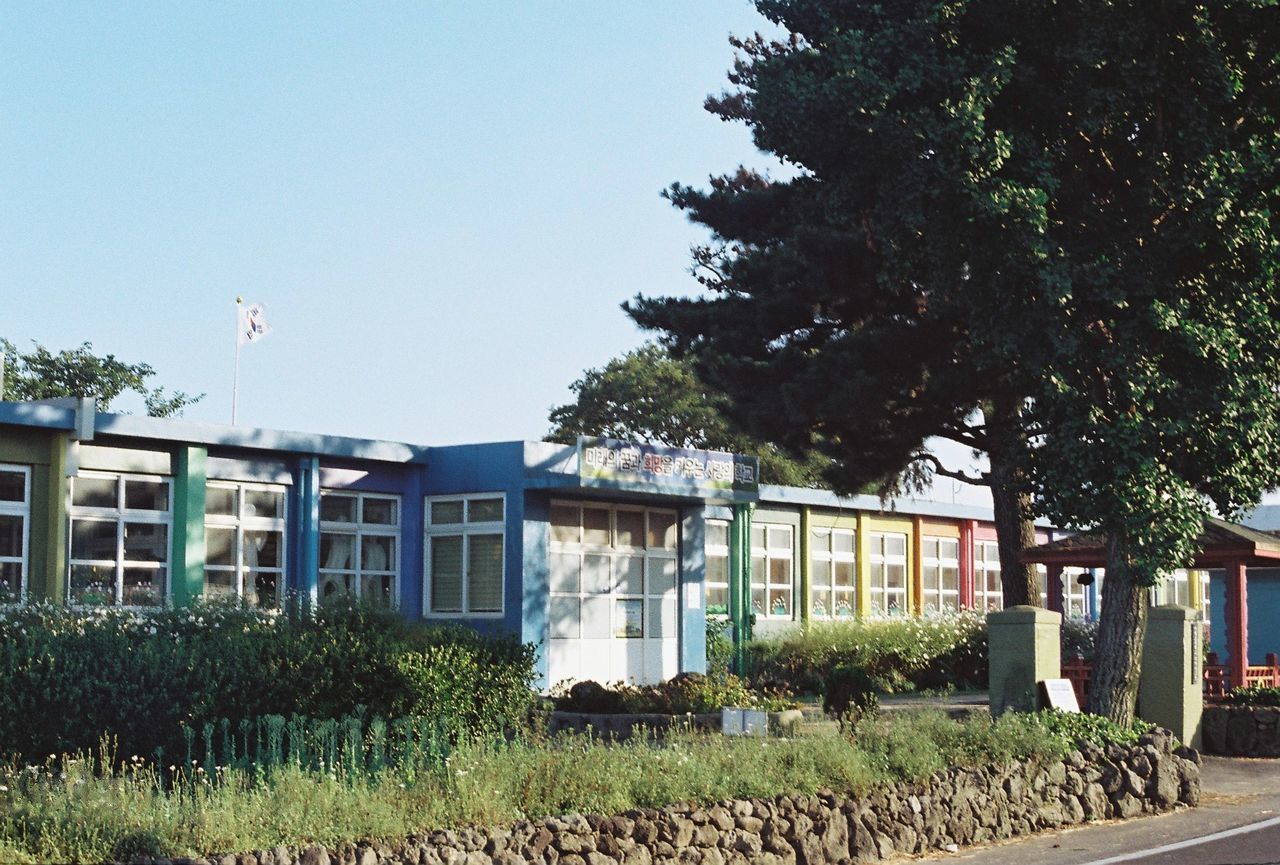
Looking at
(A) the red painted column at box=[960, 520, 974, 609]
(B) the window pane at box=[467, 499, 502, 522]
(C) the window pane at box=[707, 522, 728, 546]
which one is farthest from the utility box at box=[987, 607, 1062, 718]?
(A) the red painted column at box=[960, 520, 974, 609]

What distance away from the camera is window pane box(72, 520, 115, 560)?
22047mm

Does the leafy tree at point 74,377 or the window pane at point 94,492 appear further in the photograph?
the leafy tree at point 74,377

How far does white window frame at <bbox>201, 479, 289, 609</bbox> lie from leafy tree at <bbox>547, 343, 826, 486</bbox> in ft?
97.7

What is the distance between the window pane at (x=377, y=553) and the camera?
84.1 ft

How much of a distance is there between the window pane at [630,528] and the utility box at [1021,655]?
1186cm

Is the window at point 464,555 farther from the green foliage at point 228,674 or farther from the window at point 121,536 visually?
the green foliage at point 228,674

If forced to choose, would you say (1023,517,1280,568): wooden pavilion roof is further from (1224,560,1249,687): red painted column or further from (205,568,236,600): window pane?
(205,568,236,600): window pane

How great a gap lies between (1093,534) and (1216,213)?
372 cm

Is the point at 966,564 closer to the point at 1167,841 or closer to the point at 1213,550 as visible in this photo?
the point at 1213,550

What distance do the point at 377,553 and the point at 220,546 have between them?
2985 millimetres

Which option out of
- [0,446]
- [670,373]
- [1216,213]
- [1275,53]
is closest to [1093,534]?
[1216,213]

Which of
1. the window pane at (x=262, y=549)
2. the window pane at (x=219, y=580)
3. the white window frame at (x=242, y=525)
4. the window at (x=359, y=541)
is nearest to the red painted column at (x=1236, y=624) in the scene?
the window at (x=359, y=541)

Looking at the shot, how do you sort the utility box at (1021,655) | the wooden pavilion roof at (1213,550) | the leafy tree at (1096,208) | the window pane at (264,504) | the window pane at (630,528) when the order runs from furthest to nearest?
the window pane at (630,528) → the window pane at (264,504) → the wooden pavilion roof at (1213,550) → the utility box at (1021,655) → the leafy tree at (1096,208)

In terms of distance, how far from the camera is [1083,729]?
1560 centimetres
